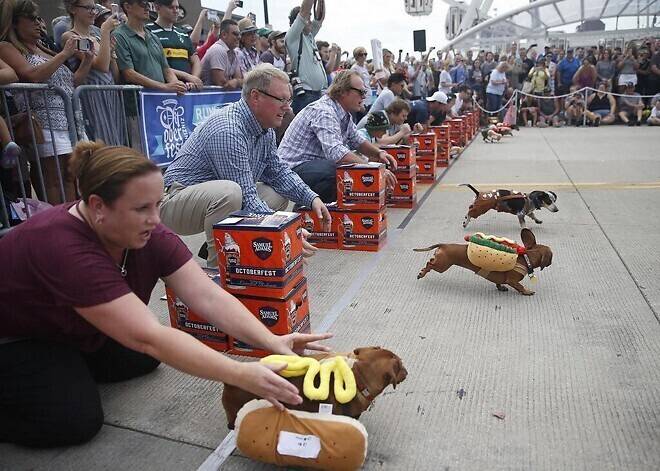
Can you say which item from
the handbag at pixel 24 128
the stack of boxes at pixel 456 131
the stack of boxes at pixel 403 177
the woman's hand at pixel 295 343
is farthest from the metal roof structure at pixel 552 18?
the woman's hand at pixel 295 343

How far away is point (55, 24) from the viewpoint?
484 centimetres

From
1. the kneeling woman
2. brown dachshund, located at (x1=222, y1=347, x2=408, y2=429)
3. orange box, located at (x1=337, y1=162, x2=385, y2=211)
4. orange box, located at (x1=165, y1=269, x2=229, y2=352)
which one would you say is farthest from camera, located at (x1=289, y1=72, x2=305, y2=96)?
brown dachshund, located at (x1=222, y1=347, x2=408, y2=429)

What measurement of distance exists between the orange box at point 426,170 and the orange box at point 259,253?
15.7 ft

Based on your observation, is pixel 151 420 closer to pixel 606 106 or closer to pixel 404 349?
pixel 404 349

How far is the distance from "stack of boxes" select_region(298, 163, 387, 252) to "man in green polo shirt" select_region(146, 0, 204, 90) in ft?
7.22

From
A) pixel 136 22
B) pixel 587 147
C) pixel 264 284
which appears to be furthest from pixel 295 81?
pixel 587 147

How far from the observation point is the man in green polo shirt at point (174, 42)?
→ 532 centimetres

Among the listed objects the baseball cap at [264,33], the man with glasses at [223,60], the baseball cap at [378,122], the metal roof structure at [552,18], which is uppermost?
the metal roof structure at [552,18]

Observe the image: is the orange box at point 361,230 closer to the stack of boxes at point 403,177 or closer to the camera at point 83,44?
the stack of boxes at point 403,177

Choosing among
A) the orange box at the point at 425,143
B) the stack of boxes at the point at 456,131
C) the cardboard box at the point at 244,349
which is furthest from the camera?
the stack of boxes at the point at 456,131

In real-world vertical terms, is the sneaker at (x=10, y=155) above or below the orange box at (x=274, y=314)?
above

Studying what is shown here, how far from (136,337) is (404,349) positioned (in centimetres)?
143

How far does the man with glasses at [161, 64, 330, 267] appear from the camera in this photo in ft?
10.4

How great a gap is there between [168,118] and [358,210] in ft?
7.19
